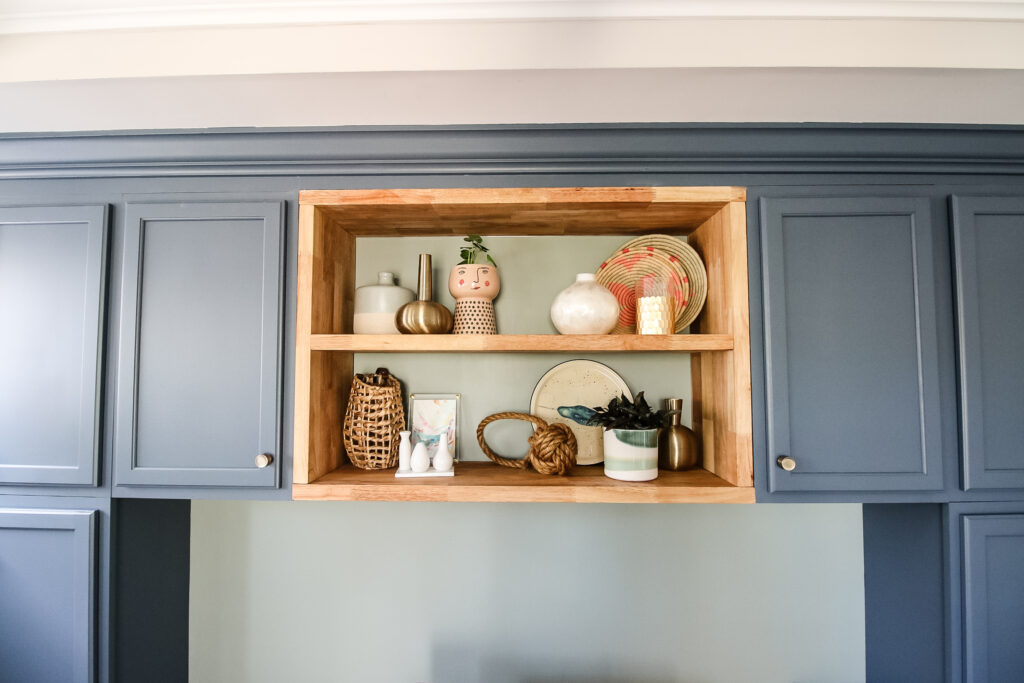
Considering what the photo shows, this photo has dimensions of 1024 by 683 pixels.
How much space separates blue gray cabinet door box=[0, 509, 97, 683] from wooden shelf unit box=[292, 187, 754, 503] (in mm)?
545

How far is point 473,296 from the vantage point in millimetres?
1372

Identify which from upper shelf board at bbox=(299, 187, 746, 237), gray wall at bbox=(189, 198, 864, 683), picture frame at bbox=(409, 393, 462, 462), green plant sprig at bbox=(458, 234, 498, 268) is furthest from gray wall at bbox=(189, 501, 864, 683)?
upper shelf board at bbox=(299, 187, 746, 237)

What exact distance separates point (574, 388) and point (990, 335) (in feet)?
3.32

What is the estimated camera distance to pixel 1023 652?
1106 millimetres

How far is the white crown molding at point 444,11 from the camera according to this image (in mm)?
907

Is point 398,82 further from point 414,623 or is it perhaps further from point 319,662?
point 319,662

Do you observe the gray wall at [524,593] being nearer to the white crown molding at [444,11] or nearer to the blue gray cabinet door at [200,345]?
the blue gray cabinet door at [200,345]

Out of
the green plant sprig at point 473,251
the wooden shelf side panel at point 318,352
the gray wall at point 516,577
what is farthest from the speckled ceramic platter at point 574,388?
the wooden shelf side panel at point 318,352

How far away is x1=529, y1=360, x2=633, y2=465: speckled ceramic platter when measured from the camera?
1.46 m

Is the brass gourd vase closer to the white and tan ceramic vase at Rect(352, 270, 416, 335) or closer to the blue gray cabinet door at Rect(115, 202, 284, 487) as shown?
the white and tan ceramic vase at Rect(352, 270, 416, 335)

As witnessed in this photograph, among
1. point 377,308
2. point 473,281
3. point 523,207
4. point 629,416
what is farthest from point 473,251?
point 629,416

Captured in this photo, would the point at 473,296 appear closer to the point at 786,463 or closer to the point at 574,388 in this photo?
the point at 574,388

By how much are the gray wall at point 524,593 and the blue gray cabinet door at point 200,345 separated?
42 centimetres

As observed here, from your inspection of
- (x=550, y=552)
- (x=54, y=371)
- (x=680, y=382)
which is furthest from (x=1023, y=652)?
(x=54, y=371)
